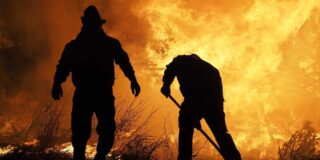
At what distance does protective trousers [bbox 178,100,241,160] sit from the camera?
5762 millimetres

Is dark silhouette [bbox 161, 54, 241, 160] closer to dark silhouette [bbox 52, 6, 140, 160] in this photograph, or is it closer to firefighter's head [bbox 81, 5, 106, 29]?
dark silhouette [bbox 52, 6, 140, 160]

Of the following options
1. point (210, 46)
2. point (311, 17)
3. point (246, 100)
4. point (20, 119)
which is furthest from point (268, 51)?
point (20, 119)

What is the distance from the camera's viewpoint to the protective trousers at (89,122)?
587cm

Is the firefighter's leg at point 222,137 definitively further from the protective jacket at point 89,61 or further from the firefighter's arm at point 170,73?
the protective jacket at point 89,61

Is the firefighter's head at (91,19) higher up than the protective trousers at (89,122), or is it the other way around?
the firefighter's head at (91,19)

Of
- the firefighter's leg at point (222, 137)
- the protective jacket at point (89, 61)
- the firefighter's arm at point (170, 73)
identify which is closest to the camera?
the firefighter's leg at point (222, 137)

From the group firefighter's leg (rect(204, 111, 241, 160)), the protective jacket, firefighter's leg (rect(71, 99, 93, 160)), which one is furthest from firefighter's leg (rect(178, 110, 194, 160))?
firefighter's leg (rect(71, 99, 93, 160))

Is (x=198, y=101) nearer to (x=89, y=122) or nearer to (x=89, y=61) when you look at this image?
(x=89, y=122)

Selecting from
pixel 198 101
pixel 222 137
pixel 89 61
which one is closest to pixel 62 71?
pixel 89 61

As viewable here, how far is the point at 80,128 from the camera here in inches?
232

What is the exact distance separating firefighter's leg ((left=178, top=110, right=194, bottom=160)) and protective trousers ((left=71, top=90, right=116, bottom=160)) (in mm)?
1170

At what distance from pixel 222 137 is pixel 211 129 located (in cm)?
22

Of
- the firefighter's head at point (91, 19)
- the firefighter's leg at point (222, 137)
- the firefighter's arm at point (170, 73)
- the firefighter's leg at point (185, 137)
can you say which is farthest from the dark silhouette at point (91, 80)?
the firefighter's leg at point (222, 137)

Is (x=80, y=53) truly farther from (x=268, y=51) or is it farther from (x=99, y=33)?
(x=268, y=51)
